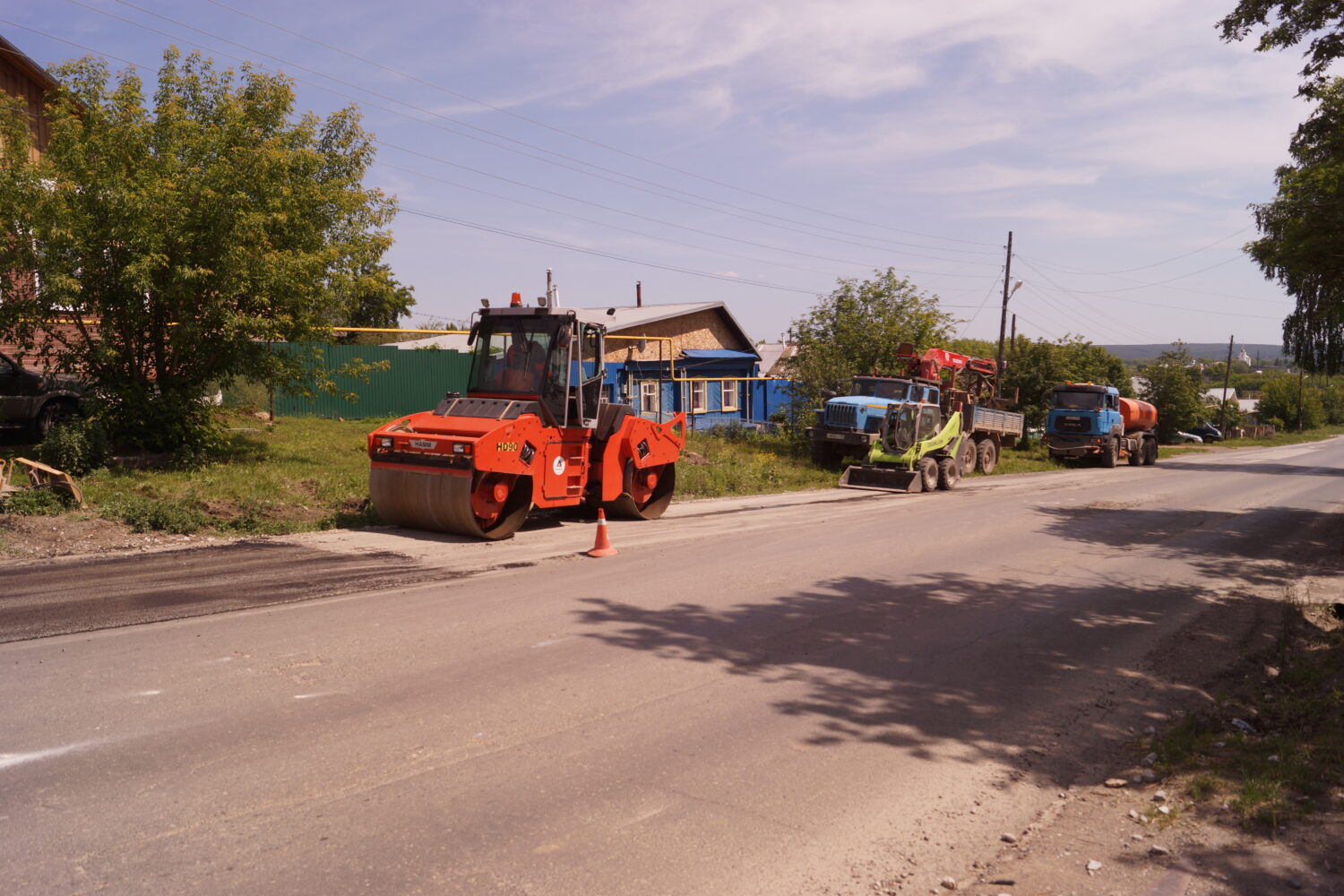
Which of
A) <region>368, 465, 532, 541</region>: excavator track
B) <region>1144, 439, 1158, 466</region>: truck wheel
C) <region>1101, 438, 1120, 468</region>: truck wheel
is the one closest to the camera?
<region>368, 465, 532, 541</region>: excavator track

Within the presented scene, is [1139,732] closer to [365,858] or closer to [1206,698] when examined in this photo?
[1206,698]

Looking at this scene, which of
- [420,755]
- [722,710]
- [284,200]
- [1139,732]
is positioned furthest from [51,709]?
[284,200]

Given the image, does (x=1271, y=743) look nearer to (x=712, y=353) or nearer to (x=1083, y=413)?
(x=1083, y=413)

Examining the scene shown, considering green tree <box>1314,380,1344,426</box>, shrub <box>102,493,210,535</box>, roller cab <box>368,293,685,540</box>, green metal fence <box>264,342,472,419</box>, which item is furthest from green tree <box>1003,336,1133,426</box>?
green tree <box>1314,380,1344,426</box>

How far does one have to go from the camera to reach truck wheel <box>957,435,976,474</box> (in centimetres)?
2689

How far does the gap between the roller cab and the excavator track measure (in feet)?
0.05

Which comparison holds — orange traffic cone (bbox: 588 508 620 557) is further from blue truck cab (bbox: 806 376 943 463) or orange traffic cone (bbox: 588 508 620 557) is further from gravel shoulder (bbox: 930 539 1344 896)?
blue truck cab (bbox: 806 376 943 463)

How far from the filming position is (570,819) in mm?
4535

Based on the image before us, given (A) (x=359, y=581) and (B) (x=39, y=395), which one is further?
(B) (x=39, y=395)

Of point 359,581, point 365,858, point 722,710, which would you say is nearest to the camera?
point 365,858

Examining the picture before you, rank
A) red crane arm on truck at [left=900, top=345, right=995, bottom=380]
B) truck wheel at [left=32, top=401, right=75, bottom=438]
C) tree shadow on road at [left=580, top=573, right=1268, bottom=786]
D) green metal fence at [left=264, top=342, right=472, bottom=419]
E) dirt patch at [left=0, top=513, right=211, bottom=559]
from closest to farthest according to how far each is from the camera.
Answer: tree shadow on road at [left=580, top=573, right=1268, bottom=786] → dirt patch at [left=0, top=513, right=211, bottom=559] → truck wheel at [left=32, top=401, right=75, bottom=438] → green metal fence at [left=264, top=342, right=472, bottom=419] → red crane arm on truck at [left=900, top=345, right=995, bottom=380]

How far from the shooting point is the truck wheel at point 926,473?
2227 cm

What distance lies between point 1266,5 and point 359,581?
458 inches

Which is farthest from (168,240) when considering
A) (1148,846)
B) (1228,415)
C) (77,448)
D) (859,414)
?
(1228,415)
